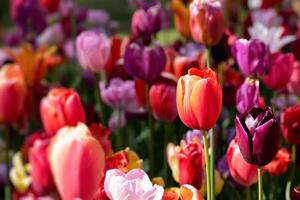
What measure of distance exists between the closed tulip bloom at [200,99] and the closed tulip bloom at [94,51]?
578mm

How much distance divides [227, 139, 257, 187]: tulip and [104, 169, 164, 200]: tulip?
8.9 inches

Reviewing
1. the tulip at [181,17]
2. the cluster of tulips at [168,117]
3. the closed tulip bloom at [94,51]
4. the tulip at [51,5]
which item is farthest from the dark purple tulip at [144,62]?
the tulip at [51,5]

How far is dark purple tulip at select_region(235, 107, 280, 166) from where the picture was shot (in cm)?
101

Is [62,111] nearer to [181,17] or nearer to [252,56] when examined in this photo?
[252,56]

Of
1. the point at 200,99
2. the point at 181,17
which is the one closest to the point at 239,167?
the point at 200,99

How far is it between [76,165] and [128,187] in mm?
97

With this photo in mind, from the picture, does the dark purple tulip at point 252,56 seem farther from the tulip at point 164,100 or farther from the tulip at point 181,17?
the tulip at point 181,17

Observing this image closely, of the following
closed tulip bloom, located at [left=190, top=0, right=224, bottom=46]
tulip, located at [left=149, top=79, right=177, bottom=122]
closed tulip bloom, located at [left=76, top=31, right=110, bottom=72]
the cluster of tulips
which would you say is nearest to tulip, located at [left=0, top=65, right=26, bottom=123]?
the cluster of tulips

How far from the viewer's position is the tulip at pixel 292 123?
1369 mm

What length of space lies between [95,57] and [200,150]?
1.56ft

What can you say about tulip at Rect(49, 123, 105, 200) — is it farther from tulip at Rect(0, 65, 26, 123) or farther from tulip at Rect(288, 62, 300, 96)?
tulip at Rect(288, 62, 300, 96)

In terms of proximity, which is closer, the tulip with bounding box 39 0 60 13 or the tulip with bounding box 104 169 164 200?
the tulip with bounding box 104 169 164 200

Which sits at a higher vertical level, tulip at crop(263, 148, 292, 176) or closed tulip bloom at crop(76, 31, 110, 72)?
closed tulip bloom at crop(76, 31, 110, 72)

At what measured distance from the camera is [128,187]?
976 mm
